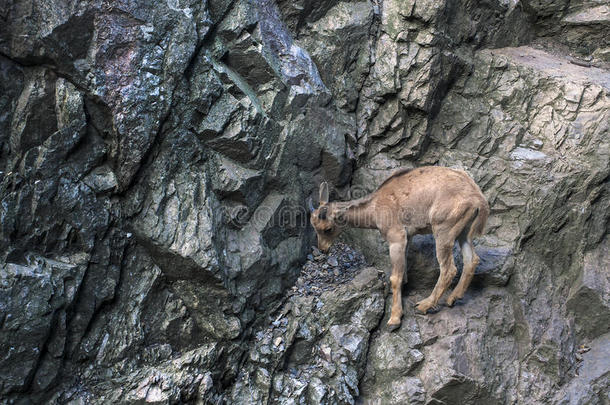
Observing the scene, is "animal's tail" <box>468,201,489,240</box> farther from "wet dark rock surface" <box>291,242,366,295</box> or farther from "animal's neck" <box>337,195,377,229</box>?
"wet dark rock surface" <box>291,242,366,295</box>

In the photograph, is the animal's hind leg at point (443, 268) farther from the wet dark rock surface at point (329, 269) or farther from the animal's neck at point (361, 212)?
the wet dark rock surface at point (329, 269)

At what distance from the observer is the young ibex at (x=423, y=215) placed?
868cm

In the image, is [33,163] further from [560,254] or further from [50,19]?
[560,254]

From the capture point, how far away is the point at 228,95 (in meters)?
8.98

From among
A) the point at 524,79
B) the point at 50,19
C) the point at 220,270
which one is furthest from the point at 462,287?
the point at 50,19

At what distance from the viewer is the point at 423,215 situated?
29.3ft

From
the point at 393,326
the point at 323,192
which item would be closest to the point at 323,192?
the point at 323,192

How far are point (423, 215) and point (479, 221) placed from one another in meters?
0.89

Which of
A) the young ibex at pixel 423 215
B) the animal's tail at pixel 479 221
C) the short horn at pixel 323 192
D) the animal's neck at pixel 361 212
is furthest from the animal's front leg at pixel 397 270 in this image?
the short horn at pixel 323 192

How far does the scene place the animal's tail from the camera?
872 centimetres

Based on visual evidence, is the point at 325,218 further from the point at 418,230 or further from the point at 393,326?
the point at 393,326

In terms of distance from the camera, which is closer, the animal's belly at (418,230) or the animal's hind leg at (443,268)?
the animal's hind leg at (443,268)

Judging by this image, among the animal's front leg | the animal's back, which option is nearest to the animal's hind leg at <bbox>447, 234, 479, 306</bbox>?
the animal's back

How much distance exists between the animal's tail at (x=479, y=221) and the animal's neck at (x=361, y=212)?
5.23ft
